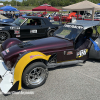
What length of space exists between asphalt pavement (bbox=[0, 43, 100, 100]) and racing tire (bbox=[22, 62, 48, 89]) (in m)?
0.15

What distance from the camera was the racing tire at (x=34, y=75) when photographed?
2.89 meters

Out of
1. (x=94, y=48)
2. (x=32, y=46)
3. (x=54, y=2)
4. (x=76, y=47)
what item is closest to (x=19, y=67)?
(x=32, y=46)

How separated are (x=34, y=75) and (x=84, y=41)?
2.33 metres

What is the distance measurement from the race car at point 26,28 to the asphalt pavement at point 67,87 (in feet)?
13.4

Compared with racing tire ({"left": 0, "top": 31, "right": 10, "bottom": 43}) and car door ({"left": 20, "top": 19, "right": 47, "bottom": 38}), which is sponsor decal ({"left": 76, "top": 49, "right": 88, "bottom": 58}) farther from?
racing tire ({"left": 0, "top": 31, "right": 10, "bottom": 43})

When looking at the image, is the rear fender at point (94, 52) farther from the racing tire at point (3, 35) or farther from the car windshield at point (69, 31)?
the racing tire at point (3, 35)

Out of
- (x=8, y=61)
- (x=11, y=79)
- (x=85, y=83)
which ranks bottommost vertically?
(x=85, y=83)

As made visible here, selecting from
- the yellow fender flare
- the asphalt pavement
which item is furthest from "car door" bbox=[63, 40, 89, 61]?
the yellow fender flare

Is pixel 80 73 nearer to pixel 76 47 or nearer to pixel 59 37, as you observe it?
pixel 76 47

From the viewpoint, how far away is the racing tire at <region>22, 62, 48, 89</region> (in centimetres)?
289

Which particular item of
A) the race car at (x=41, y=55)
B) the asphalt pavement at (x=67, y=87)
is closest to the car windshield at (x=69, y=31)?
the race car at (x=41, y=55)

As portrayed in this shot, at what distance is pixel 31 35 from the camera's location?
7723 millimetres

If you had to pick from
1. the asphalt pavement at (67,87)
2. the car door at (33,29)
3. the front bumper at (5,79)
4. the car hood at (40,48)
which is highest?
the car door at (33,29)

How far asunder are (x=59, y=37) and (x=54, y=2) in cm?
11042
